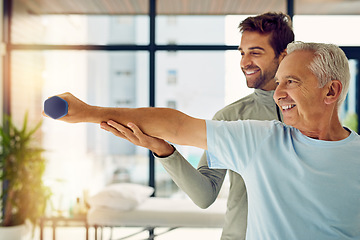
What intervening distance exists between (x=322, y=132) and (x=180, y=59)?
306cm

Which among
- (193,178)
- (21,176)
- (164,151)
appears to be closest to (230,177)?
(193,178)

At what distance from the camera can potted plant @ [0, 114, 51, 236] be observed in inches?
132

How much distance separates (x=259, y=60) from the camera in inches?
49.7

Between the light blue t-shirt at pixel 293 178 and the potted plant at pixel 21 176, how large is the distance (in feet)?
9.65

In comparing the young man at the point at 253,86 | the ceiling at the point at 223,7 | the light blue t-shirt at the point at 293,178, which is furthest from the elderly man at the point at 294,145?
the ceiling at the point at 223,7

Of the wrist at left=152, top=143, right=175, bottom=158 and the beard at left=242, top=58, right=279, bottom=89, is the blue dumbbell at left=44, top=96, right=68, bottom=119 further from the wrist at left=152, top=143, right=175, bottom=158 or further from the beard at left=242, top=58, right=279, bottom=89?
the beard at left=242, top=58, right=279, bottom=89

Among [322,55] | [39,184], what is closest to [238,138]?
[322,55]

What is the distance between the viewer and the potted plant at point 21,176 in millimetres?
3350

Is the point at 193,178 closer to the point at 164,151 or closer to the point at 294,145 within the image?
the point at 164,151

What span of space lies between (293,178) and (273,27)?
2.09ft

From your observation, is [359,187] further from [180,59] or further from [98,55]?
[98,55]

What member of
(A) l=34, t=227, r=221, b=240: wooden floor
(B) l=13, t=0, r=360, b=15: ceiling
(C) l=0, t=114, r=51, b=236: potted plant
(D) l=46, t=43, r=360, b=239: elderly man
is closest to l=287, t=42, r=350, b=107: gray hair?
(D) l=46, t=43, r=360, b=239: elderly man

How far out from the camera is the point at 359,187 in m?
0.83

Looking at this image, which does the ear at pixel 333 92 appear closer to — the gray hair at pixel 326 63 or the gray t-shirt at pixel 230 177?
the gray hair at pixel 326 63
